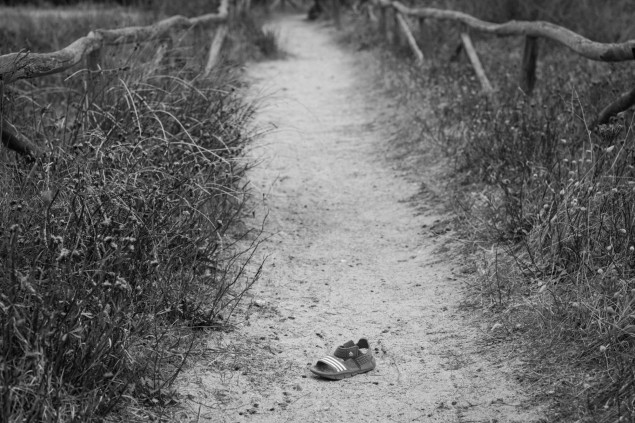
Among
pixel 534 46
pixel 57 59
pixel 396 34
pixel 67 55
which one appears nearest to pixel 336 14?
pixel 396 34

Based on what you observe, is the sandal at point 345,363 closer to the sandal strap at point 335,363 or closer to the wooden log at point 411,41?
the sandal strap at point 335,363

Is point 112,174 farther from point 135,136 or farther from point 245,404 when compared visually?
point 245,404

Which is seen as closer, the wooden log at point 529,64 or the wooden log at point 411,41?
the wooden log at point 529,64

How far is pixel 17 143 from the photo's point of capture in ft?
14.4

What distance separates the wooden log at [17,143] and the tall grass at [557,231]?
9.37 ft

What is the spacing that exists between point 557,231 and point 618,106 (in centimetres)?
175

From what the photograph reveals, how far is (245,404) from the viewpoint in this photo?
359 centimetres

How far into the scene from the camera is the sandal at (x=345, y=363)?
3.80 meters

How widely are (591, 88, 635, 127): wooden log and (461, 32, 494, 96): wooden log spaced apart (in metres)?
2.49

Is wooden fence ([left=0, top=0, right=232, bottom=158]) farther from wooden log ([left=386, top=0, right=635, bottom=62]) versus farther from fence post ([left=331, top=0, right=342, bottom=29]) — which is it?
fence post ([left=331, top=0, right=342, bottom=29])

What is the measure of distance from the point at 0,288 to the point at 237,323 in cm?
144

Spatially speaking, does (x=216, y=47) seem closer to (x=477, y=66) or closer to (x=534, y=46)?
(x=477, y=66)

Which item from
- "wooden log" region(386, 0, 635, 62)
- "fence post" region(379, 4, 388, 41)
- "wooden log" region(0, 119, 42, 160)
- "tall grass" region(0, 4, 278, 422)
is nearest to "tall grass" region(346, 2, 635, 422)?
"wooden log" region(386, 0, 635, 62)

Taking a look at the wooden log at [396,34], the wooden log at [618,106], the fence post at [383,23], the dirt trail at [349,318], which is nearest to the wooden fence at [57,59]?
the dirt trail at [349,318]
